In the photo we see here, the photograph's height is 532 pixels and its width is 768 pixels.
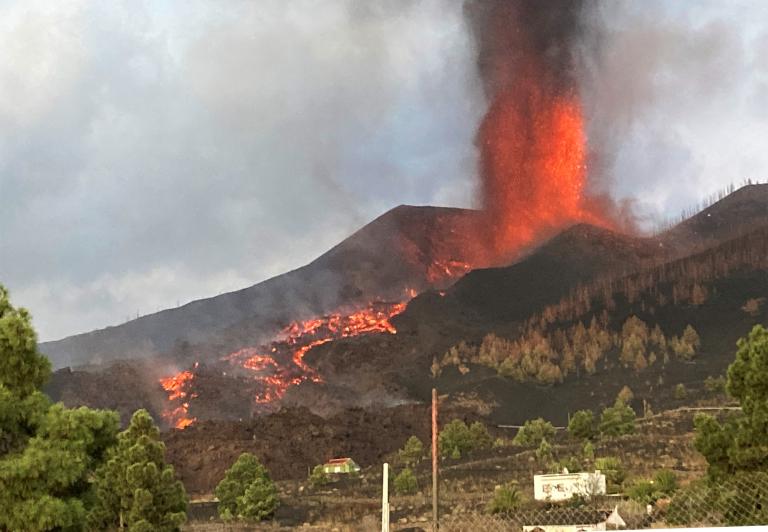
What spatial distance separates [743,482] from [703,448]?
52.1 inches

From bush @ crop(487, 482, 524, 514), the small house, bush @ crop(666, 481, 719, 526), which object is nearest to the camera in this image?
bush @ crop(666, 481, 719, 526)

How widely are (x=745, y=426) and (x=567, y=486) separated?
59.1 ft

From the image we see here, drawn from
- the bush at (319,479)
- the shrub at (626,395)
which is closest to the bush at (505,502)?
the bush at (319,479)

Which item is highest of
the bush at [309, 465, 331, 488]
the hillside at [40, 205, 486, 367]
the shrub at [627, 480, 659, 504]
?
the hillside at [40, 205, 486, 367]

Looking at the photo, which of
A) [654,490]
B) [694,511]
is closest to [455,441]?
[654,490]

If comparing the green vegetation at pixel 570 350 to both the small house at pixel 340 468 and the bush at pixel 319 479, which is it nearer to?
the small house at pixel 340 468

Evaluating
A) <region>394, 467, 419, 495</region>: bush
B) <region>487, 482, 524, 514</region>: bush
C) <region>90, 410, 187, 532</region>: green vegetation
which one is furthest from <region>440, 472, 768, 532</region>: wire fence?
<region>394, 467, 419, 495</region>: bush

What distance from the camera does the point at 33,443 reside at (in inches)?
527

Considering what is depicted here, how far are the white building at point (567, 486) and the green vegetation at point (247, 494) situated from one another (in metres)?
15.0

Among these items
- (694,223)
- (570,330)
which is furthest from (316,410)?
(694,223)

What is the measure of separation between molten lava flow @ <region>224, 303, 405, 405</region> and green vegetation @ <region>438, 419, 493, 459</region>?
48217mm

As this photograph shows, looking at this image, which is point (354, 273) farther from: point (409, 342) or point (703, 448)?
point (703, 448)

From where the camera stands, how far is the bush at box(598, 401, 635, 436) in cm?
5306

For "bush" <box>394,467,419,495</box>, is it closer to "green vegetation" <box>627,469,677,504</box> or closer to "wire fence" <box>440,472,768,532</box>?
"green vegetation" <box>627,469,677,504</box>
